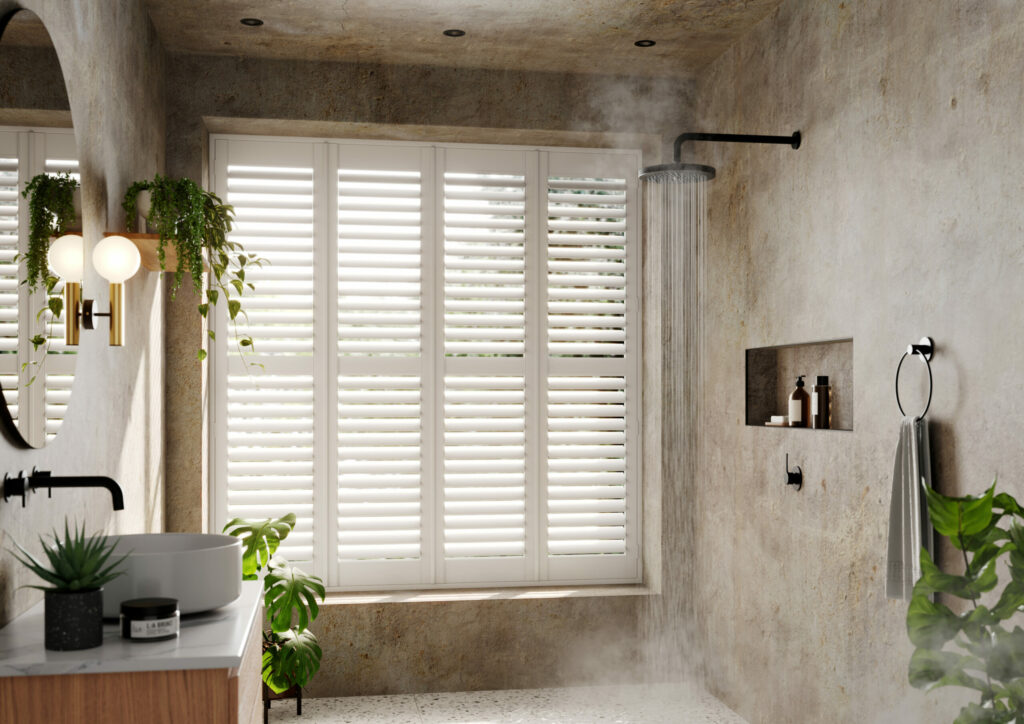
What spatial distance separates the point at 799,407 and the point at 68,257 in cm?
230

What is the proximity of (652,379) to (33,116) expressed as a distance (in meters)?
2.78

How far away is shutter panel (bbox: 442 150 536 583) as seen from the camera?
13.8 feet

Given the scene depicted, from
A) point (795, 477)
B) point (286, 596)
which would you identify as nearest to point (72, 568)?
point (286, 596)

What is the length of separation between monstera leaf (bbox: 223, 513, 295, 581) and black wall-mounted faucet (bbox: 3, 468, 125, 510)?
135 centimetres

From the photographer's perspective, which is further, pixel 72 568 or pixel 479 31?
pixel 479 31

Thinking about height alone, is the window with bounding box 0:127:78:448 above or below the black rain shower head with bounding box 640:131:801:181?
below

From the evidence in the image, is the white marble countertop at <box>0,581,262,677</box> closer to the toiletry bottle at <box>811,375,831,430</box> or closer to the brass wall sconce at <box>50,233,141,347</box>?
the brass wall sconce at <box>50,233,141,347</box>

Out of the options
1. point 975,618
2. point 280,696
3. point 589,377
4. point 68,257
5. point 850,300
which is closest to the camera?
point 975,618

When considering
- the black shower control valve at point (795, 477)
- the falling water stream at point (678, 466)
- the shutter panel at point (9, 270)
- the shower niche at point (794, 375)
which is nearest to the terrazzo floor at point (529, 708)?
the falling water stream at point (678, 466)

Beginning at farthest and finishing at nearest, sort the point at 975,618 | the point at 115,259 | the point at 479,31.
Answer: the point at 479,31
the point at 115,259
the point at 975,618

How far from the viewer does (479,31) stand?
368 centimetres

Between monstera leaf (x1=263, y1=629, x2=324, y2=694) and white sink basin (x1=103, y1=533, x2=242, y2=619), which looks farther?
monstera leaf (x1=263, y1=629, x2=324, y2=694)

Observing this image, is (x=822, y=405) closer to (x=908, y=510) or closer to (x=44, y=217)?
(x=908, y=510)

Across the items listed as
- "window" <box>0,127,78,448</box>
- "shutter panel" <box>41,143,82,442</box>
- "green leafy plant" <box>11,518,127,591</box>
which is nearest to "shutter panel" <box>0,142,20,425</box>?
"window" <box>0,127,78,448</box>
